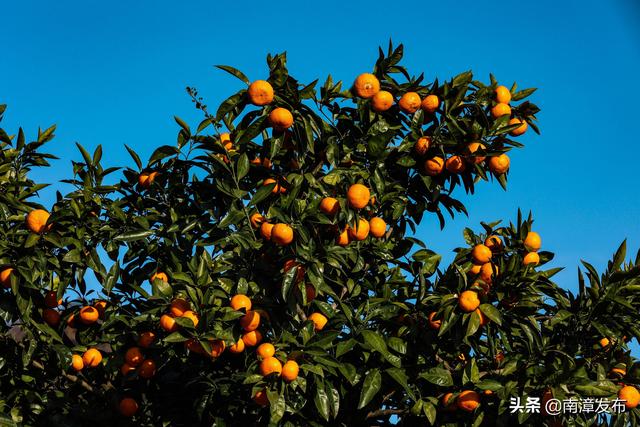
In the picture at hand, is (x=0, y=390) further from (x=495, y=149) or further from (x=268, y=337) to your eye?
(x=495, y=149)

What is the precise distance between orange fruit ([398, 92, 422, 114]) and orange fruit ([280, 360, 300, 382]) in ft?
6.82

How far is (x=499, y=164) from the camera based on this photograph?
5.36 m

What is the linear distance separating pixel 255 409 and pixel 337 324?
82 cm

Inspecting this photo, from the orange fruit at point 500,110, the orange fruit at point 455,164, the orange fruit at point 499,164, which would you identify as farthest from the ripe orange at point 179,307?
the orange fruit at point 500,110

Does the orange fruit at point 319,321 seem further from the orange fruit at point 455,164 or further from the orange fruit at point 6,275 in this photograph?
the orange fruit at point 6,275

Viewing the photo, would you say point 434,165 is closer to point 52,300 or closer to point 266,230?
point 266,230

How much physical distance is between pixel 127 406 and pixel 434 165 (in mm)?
2720

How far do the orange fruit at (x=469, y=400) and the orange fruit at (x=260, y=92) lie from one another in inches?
85.7

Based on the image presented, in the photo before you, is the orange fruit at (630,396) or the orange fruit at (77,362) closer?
the orange fruit at (630,396)

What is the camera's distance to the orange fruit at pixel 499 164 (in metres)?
5.37

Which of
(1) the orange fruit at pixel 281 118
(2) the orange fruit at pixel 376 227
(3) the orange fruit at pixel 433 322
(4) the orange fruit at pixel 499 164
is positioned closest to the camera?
(3) the orange fruit at pixel 433 322

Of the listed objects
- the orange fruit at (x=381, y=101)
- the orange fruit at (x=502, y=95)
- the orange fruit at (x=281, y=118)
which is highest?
the orange fruit at (x=502, y=95)

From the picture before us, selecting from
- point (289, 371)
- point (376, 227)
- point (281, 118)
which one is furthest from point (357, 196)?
point (289, 371)

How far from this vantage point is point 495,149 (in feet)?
17.6
